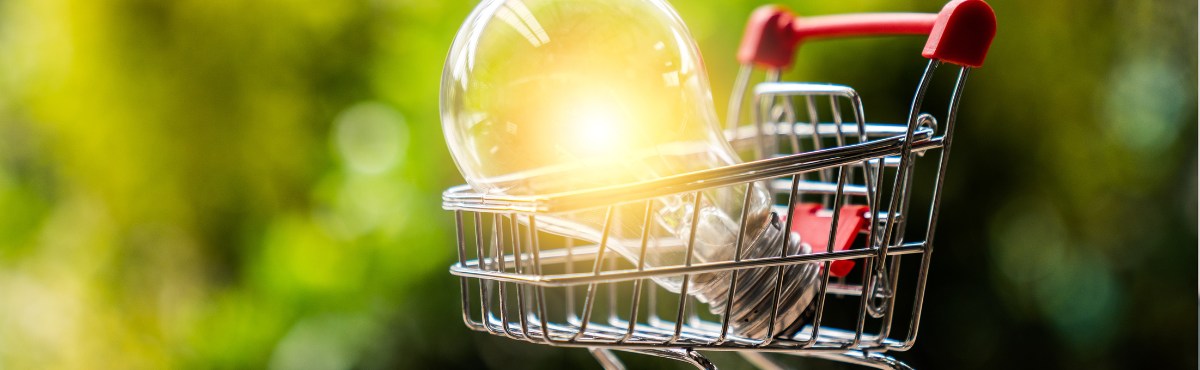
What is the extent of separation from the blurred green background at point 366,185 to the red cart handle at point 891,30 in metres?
0.47

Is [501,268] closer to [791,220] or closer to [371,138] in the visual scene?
[791,220]

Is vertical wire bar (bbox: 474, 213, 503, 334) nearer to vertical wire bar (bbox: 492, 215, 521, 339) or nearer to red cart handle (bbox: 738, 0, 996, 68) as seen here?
vertical wire bar (bbox: 492, 215, 521, 339)

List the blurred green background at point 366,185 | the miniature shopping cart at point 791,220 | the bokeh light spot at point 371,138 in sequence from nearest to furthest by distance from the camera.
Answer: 1. the miniature shopping cart at point 791,220
2. the blurred green background at point 366,185
3. the bokeh light spot at point 371,138

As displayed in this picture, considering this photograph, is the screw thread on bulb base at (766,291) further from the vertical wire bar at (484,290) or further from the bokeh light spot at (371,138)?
the bokeh light spot at (371,138)

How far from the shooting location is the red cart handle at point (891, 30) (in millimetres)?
462

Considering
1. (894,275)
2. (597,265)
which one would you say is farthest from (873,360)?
(597,265)

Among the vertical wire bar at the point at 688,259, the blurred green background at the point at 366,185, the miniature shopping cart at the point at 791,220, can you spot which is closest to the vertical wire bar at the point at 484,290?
the miniature shopping cart at the point at 791,220

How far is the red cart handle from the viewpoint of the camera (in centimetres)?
46

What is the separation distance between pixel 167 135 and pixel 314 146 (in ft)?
1.01

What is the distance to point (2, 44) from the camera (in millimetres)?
1762

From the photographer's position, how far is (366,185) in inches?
53.7

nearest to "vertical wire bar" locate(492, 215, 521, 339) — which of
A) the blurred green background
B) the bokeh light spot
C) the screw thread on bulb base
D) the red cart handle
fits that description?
the screw thread on bulb base

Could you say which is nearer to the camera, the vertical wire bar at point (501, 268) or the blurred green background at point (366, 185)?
the vertical wire bar at point (501, 268)

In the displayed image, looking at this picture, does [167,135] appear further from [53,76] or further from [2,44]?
[2,44]
